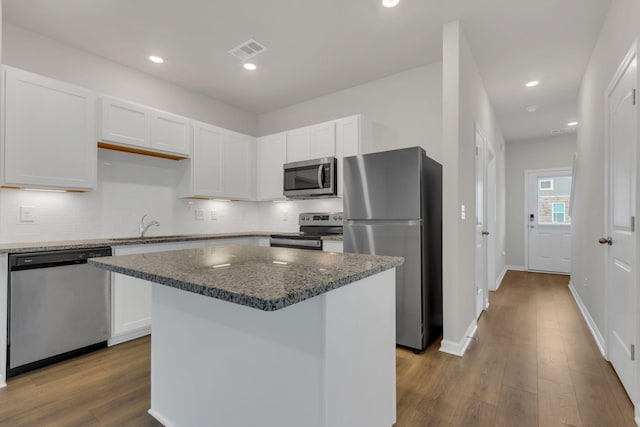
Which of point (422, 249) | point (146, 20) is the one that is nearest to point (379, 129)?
point (422, 249)

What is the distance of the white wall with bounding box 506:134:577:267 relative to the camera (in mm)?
6078

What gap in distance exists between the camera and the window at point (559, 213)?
5996 mm

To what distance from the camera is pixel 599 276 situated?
2.66 metres

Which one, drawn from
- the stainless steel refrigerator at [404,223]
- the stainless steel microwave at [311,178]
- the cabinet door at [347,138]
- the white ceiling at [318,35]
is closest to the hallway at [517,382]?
the stainless steel refrigerator at [404,223]

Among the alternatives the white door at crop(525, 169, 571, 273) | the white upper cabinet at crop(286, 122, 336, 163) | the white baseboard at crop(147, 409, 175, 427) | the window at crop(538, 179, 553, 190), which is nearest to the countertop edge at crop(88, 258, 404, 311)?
the white baseboard at crop(147, 409, 175, 427)

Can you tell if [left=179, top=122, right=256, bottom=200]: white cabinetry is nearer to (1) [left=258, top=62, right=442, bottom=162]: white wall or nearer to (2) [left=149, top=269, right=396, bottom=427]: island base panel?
(1) [left=258, top=62, right=442, bottom=162]: white wall

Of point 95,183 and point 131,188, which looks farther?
point 131,188

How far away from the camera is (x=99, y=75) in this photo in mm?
3105

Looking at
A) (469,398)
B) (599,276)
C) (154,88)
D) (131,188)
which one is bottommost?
(469,398)

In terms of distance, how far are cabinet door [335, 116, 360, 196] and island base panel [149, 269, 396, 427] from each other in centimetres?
226

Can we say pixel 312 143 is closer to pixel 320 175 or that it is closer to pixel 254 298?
pixel 320 175

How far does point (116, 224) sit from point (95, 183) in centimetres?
55

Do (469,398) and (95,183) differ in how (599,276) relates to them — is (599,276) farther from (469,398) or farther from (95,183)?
(95,183)

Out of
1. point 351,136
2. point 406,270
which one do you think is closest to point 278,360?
point 406,270
